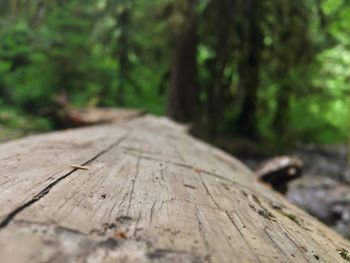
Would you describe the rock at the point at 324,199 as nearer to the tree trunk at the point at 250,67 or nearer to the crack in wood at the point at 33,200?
the tree trunk at the point at 250,67

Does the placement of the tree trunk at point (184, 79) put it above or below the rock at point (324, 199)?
above

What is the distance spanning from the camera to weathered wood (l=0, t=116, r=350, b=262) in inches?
44.7

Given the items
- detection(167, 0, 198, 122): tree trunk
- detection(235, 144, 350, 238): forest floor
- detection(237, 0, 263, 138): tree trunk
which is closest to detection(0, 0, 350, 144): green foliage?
detection(237, 0, 263, 138): tree trunk

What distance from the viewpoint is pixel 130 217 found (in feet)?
4.72

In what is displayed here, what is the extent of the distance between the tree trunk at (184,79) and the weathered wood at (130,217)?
687 cm

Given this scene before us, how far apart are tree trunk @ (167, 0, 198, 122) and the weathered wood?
6.87 meters

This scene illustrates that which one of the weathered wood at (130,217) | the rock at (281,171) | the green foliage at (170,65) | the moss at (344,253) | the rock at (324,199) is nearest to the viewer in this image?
the weathered wood at (130,217)

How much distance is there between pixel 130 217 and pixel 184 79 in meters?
8.37

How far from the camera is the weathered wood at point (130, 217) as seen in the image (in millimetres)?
1136

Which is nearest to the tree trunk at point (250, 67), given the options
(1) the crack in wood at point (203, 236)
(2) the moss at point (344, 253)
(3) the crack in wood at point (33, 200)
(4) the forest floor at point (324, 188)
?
(4) the forest floor at point (324, 188)

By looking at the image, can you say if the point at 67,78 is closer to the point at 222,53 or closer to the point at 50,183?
the point at 222,53

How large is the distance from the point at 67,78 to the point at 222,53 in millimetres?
3646

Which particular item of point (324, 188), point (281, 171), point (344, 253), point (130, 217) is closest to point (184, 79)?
point (324, 188)

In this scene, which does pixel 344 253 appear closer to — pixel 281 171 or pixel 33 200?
pixel 33 200
